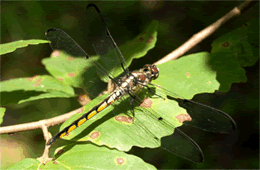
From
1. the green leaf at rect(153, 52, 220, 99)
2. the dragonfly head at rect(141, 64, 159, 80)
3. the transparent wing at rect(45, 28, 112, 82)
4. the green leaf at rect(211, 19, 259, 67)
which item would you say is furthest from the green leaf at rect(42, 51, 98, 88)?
the green leaf at rect(211, 19, 259, 67)

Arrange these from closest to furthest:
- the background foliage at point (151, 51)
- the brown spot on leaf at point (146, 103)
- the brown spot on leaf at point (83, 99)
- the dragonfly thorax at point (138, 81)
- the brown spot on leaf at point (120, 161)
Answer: the brown spot on leaf at point (120, 161)
the brown spot on leaf at point (146, 103)
the dragonfly thorax at point (138, 81)
the brown spot on leaf at point (83, 99)
the background foliage at point (151, 51)

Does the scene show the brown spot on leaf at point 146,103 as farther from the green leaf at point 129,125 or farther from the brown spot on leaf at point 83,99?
the brown spot on leaf at point 83,99

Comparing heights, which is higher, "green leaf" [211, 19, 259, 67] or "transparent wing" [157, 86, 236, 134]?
"green leaf" [211, 19, 259, 67]

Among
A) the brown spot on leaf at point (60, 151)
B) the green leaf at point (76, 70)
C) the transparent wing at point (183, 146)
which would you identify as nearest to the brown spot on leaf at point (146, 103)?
the transparent wing at point (183, 146)

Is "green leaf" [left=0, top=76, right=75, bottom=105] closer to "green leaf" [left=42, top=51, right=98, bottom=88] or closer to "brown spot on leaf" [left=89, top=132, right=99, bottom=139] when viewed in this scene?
"green leaf" [left=42, top=51, right=98, bottom=88]

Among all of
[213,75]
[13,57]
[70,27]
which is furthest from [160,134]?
[13,57]

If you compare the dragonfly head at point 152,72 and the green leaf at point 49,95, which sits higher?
the green leaf at point 49,95

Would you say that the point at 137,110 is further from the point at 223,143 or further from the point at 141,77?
the point at 223,143
